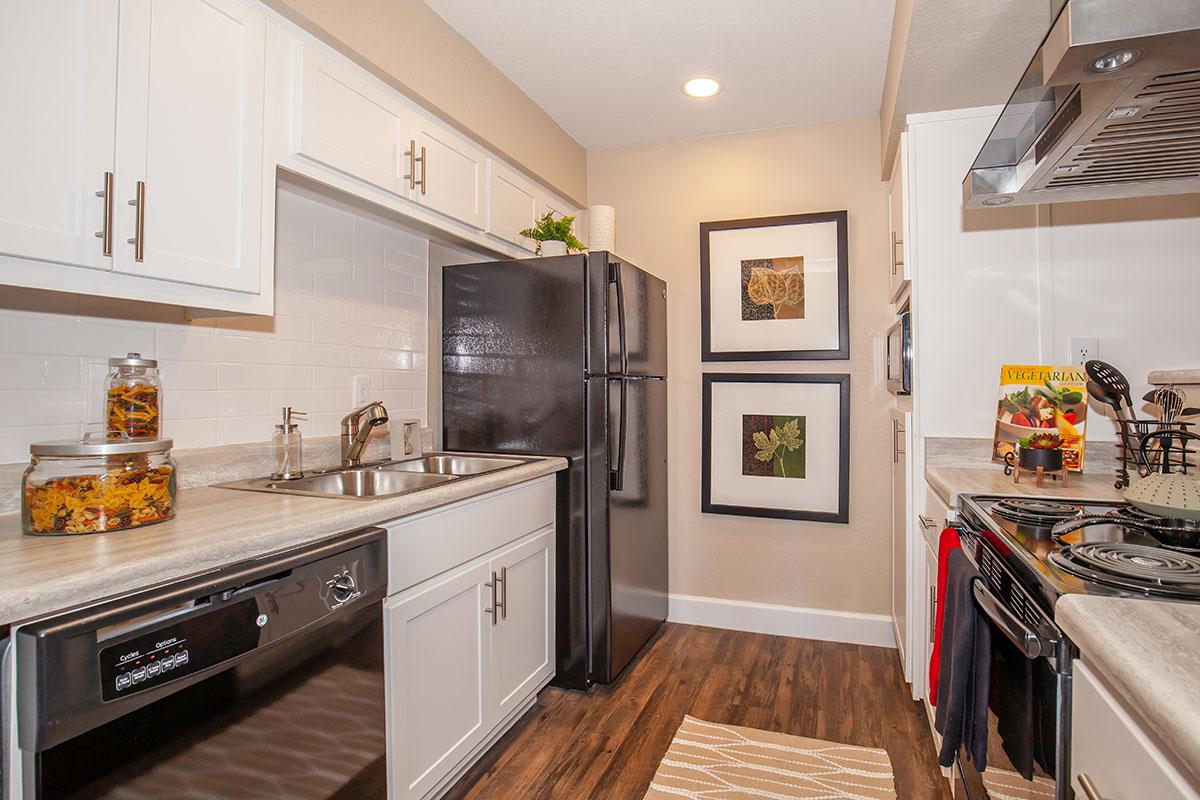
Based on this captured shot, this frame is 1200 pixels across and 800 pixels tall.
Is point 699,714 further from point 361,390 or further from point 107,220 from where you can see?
point 107,220

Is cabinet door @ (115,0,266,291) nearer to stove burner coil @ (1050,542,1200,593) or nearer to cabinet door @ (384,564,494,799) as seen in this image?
cabinet door @ (384,564,494,799)

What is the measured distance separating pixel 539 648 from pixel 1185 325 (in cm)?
238

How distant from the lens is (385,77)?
2041 millimetres

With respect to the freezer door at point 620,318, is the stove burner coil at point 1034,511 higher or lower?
lower

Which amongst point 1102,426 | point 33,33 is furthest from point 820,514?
point 33,33

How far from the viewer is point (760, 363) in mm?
3305

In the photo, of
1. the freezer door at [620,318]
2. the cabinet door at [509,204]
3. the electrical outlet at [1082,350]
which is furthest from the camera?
the cabinet door at [509,204]

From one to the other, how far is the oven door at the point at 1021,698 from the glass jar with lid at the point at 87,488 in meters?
1.61

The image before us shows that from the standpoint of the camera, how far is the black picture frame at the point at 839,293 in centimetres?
315

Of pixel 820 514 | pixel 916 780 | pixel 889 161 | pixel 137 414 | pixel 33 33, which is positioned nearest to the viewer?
pixel 33 33

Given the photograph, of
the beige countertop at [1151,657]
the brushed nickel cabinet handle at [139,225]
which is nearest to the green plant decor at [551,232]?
the brushed nickel cabinet handle at [139,225]

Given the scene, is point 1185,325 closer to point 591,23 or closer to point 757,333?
point 757,333

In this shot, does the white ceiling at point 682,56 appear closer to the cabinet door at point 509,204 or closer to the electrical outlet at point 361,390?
the cabinet door at point 509,204

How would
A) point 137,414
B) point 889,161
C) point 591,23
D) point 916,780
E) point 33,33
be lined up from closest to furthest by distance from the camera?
1. point 33,33
2. point 137,414
3. point 916,780
4. point 591,23
5. point 889,161
